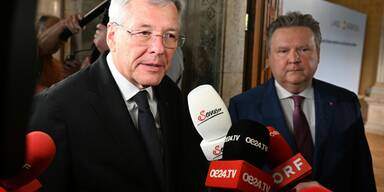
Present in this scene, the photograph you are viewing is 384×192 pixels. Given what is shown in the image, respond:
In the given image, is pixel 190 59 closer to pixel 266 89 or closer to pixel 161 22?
pixel 266 89

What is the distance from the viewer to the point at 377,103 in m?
4.60

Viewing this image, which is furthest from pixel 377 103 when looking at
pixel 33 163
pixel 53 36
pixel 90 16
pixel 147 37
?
pixel 33 163

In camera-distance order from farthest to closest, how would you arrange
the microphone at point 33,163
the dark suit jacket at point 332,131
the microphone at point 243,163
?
the dark suit jacket at point 332,131 → the microphone at point 243,163 → the microphone at point 33,163

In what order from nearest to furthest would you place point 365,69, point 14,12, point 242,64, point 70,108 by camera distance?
point 14,12, point 70,108, point 242,64, point 365,69

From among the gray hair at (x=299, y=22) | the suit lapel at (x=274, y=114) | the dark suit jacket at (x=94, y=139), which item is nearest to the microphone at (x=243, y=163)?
the dark suit jacket at (x=94, y=139)

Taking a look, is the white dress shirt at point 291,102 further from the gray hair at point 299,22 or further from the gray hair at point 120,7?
the gray hair at point 120,7

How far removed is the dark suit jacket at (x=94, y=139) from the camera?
32.9 inches

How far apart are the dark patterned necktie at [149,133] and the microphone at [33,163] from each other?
1.18 ft

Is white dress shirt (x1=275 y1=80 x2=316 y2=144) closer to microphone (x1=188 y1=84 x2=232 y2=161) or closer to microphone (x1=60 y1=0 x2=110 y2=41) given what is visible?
microphone (x1=188 y1=84 x2=232 y2=161)

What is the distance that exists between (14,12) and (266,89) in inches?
49.4

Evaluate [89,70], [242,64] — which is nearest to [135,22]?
[89,70]

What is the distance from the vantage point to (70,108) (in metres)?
0.87

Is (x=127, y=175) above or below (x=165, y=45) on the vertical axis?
below

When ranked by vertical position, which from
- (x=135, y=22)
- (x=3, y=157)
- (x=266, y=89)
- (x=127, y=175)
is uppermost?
(x=135, y=22)
